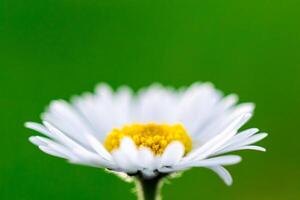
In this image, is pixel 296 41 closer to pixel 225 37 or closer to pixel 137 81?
pixel 225 37

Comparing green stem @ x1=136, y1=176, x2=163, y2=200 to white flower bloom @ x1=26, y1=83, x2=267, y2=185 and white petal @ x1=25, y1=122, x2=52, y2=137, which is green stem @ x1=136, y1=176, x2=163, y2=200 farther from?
white petal @ x1=25, y1=122, x2=52, y2=137

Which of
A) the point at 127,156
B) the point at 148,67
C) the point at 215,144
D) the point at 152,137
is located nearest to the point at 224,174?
the point at 215,144

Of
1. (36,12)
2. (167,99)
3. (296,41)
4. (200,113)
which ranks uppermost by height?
(36,12)

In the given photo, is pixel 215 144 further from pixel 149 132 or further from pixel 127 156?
pixel 149 132

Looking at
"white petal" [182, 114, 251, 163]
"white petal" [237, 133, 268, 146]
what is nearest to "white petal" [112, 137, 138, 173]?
"white petal" [182, 114, 251, 163]

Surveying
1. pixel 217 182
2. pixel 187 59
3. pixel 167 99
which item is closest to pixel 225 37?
pixel 187 59

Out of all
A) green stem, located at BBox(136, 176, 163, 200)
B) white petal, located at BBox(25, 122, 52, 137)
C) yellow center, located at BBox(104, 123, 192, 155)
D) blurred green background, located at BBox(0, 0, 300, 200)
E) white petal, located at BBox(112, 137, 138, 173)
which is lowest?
white petal, located at BBox(112, 137, 138, 173)

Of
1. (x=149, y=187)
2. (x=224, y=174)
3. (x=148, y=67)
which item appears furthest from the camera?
(x=148, y=67)
